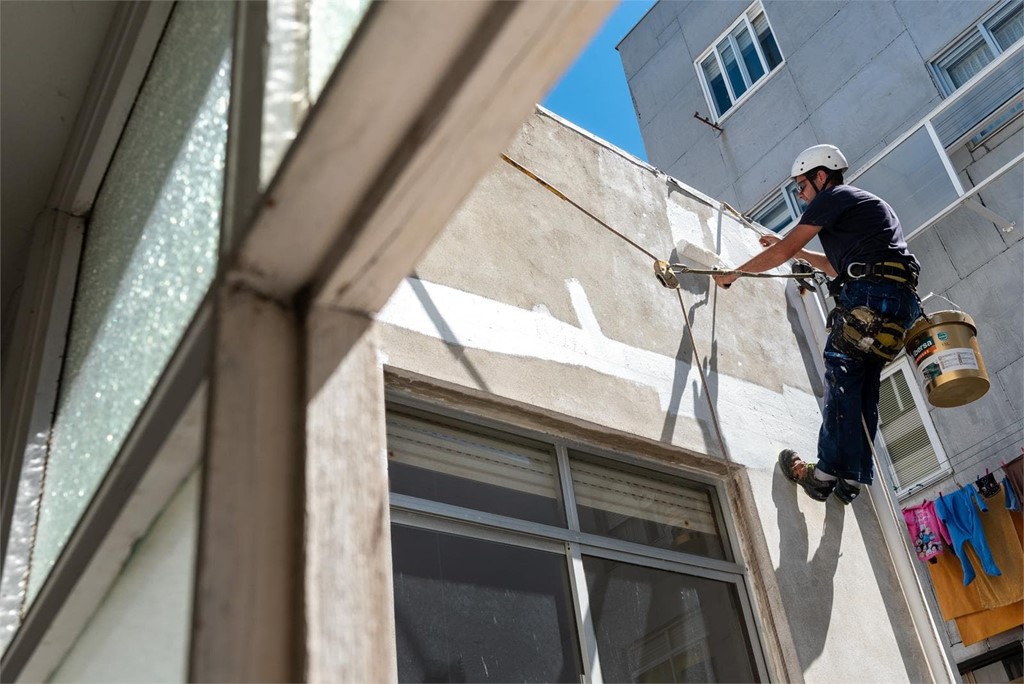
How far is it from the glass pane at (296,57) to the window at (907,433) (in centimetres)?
1163

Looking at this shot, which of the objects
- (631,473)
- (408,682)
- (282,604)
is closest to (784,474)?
(631,473)

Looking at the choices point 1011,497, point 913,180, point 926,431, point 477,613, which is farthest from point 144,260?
point 926,431

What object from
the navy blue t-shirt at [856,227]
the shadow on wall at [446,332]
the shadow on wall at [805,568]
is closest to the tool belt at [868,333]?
the navy blue t-shirt at [856,227]

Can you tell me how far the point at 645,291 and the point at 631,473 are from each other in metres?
1.05

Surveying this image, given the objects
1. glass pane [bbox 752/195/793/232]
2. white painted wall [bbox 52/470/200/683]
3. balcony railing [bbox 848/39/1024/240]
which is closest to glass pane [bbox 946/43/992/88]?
balcony railing [bbox 848/39/1024/240]

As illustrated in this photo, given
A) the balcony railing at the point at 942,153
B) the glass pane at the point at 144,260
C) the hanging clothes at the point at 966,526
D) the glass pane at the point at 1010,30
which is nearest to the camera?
the glass pane at the point at 144,260

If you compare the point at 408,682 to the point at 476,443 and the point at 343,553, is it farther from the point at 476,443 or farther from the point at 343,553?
the point at 343,553

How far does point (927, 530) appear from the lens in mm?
9648

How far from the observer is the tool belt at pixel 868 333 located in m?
5.17

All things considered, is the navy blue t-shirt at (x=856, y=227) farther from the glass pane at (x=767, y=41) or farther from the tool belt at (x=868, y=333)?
the glass pane at (x=767, y=41)

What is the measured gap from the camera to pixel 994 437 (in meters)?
11.1

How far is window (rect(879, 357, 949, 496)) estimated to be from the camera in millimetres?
11664

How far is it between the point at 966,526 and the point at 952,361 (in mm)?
4734

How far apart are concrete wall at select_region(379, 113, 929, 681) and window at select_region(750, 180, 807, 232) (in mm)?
9514
